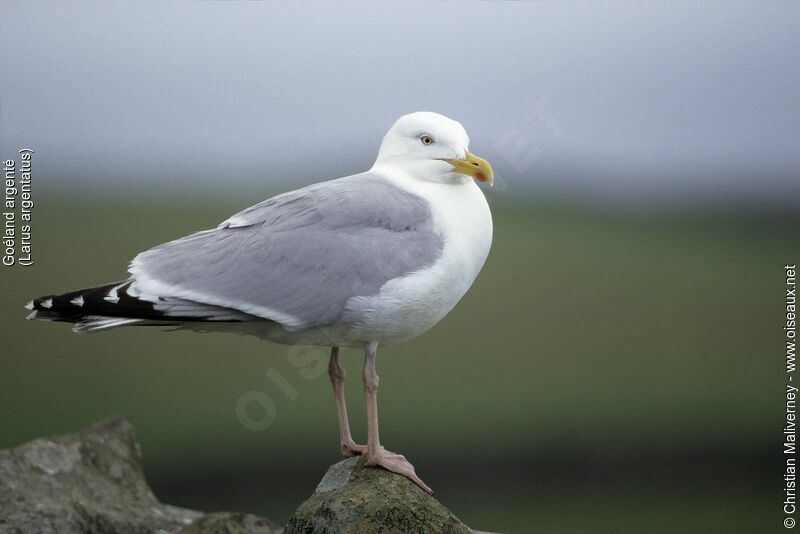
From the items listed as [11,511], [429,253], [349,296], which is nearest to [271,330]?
A: [349,296]

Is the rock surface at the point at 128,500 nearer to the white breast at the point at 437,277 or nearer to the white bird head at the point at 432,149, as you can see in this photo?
the white breast at the point at 437,277

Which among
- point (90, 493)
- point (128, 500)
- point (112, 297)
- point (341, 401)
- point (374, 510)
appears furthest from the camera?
point (128, 500)

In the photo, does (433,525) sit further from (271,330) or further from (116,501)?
A: (116,501)

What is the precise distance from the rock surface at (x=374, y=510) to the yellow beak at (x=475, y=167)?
1208mm

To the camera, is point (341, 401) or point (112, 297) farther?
point (341, 401)

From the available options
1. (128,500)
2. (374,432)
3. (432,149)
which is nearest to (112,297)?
(374,432)

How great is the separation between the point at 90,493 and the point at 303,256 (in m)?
2.04

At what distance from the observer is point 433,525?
11.9 ft

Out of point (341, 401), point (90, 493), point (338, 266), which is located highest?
point (338, 266)

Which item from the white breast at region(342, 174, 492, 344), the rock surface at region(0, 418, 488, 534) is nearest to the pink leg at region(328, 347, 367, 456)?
the rock surface at region(0, 418, 488, 534)

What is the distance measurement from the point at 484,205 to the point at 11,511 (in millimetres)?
2594

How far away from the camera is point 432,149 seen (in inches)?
152

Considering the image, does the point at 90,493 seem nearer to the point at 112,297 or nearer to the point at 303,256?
the point at 112,297

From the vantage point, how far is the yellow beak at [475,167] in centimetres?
372
